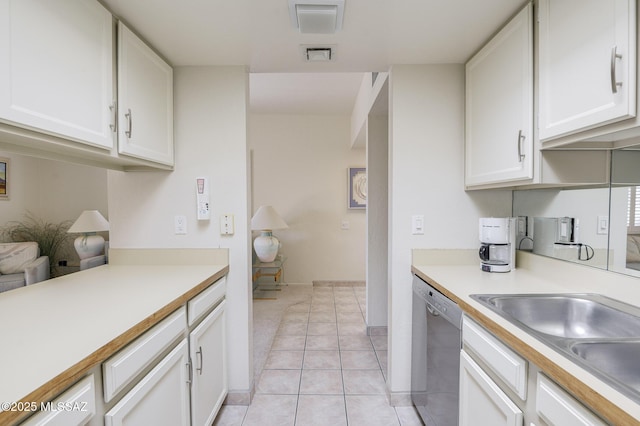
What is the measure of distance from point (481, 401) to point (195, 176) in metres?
1.92

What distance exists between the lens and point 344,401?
6.52 ft

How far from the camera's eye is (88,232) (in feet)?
10.0

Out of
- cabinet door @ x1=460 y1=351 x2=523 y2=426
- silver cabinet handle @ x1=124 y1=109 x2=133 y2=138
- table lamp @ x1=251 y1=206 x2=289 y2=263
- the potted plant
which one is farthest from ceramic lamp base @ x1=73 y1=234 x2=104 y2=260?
cabinet door @ x1=460 y1=351 x2=523 y2=426

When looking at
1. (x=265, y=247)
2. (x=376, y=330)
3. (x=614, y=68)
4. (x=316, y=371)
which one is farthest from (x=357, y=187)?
(x=614, y=68)

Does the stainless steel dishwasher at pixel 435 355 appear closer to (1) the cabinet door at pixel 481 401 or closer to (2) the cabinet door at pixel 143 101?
(1) the cabinet door at pixel 481 401

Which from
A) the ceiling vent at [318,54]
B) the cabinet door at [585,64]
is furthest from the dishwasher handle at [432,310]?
the ceiling vent at [318,54]

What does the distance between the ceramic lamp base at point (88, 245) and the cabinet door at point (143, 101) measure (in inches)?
71.1

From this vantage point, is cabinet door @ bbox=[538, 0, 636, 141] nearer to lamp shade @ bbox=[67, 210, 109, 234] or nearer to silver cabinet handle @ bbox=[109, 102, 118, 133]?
silver cabinet handle @ bbox=[109, 102, 118, 133]

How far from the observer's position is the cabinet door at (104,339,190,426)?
3.03 feet

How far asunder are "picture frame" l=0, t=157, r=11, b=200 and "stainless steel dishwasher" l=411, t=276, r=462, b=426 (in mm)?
3503

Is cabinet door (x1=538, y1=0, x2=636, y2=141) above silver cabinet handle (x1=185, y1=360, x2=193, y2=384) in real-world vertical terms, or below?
above

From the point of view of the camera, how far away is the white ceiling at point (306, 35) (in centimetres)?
139

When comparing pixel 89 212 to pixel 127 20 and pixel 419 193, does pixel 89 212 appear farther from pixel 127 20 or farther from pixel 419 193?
pixel 419 193

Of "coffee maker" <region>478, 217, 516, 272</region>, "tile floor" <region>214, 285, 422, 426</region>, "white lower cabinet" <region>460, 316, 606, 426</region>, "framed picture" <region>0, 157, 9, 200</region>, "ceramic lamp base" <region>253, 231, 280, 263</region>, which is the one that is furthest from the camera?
"ceramic lamp base" <region>253, 231, 280, 263</region>
